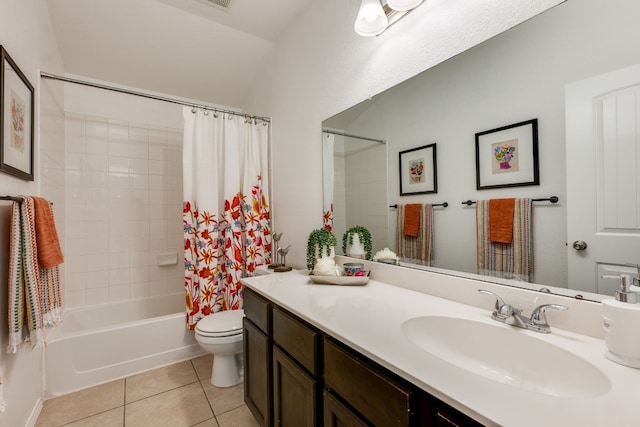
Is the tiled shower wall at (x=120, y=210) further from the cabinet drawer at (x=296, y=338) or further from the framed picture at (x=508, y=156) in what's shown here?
the framed picture at (x=508, y=156)

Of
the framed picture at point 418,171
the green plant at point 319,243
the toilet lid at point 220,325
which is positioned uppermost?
the framed picture at point 418,171

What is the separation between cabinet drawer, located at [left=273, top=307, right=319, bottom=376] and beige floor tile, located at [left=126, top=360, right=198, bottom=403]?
48.3 inches

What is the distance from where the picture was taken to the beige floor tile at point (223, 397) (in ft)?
5.56

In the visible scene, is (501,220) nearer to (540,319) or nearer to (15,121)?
(540,319)

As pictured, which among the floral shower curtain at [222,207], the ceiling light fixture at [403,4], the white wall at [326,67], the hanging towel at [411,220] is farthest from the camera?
the floral shower curtain at [222,207]

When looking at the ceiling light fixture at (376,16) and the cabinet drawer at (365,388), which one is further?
the ceiling light fixture at (376,16)

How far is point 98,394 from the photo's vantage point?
6.00 feet

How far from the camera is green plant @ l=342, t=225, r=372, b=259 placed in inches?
63.2

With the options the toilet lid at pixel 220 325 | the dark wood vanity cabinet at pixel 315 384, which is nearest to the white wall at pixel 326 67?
the toilet lid at pixel 220 325

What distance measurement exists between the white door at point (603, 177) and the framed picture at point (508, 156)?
0.10 metres

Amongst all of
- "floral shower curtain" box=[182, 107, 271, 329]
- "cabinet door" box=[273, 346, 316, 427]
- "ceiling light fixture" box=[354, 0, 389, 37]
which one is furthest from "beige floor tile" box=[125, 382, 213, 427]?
"ceiling light fixture" box=[354, 0, 389, 37]

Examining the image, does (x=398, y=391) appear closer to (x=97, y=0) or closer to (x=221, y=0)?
(x=221, y=0)

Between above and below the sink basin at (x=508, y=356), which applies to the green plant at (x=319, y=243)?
above

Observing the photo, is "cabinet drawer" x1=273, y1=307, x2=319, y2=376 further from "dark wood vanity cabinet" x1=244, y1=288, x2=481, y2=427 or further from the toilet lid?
the toilet lid
